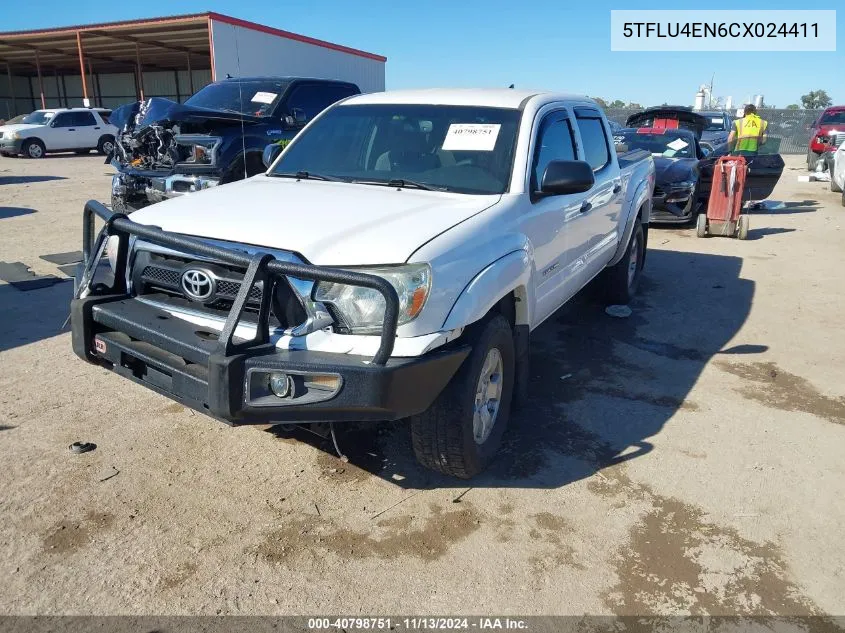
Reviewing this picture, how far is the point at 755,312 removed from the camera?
21.5 feet

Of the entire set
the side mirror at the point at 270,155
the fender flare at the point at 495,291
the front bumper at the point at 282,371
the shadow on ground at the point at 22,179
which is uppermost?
the side mirror at the point at 270,155

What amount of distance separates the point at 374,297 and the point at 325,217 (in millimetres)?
627

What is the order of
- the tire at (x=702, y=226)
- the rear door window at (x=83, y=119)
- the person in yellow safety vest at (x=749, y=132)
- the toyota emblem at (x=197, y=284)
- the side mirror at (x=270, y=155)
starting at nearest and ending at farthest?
1. the toyota emblem at (x=197, y=284)
2. the side mirror at (x=270, y=155)
3. the tire at (x=702, y=226)
4. the person in yellow safety vest at (x=749, y=132)
5. the rear door window at (x=83, y=119)

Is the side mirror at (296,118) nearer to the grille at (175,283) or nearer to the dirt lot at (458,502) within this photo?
the dirt lot at (458,502)

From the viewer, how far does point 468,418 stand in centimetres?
312

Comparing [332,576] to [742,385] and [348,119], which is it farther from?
[742,385]

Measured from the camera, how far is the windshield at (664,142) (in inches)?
449

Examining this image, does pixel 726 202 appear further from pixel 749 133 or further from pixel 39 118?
pixel 39 118

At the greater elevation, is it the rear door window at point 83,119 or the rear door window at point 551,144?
the rear door window at point 83,119

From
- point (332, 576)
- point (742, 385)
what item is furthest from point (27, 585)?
point (742, 385)

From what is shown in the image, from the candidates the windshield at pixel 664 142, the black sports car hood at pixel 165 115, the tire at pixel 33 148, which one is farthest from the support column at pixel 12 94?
the windshield at pixel 664 142

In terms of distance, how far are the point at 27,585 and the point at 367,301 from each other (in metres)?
1.71

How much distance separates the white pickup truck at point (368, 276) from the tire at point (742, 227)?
6.73 m

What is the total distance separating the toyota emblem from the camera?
3.02m
